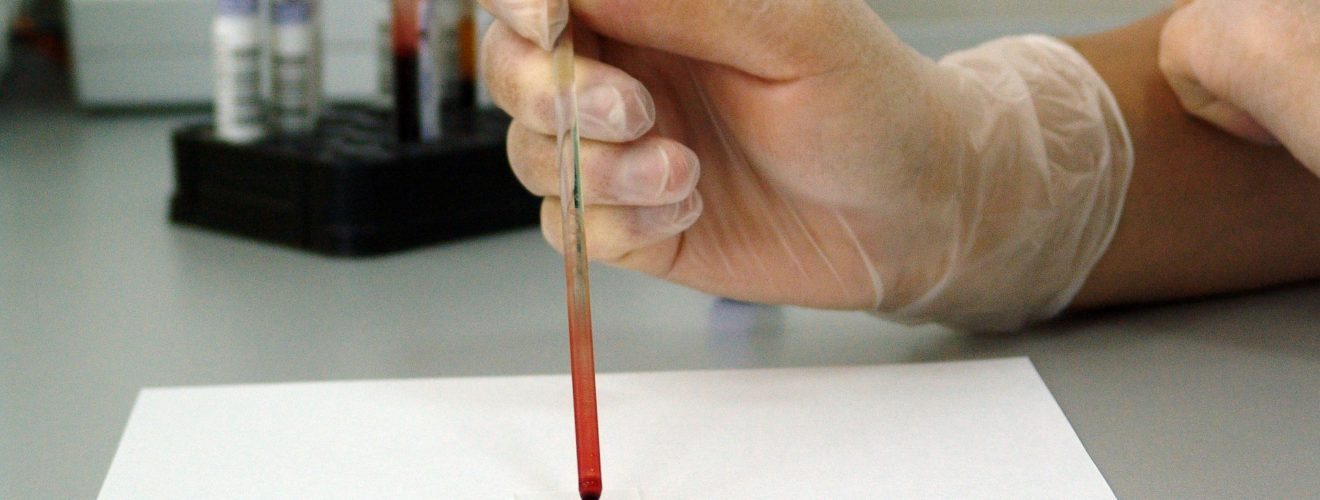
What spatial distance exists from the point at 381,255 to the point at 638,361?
0.32 metres

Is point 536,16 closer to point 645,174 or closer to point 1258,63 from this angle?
point 645,174

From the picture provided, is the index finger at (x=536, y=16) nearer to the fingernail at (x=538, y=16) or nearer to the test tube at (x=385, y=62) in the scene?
the fingernail at (x=538, y=16)

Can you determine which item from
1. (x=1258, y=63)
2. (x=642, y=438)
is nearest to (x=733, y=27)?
(x=642, y=438)

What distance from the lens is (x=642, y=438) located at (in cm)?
61

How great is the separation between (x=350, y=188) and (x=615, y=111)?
16.3 inches

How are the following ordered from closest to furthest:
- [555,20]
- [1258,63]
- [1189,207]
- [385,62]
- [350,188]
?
1. [555,20]
2. [1258,63]
3. [1189,207]
4. [350,188]
5. [385,62]

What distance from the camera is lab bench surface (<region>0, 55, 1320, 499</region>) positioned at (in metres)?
0.62

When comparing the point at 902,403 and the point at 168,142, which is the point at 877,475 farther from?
the point at 168,142

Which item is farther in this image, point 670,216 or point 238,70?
point 238,70

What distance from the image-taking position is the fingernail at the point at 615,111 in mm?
607

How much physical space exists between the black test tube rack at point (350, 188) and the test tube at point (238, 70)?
0.02 meters

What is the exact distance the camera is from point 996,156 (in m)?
0.75

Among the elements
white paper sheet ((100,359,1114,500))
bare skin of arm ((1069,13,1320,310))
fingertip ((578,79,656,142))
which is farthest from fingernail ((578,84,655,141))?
bare skin of arm ((1069,13,1320,310))

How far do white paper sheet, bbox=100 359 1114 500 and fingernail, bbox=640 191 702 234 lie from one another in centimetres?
9
